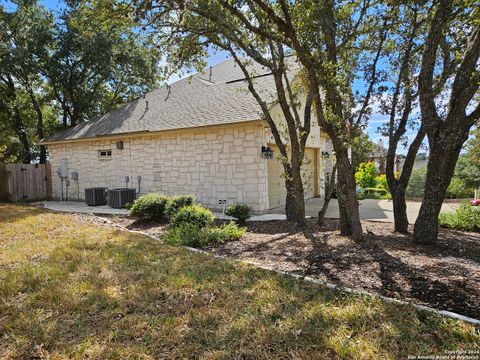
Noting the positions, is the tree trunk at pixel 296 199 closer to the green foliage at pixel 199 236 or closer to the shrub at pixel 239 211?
the shrub at pixel 239 211

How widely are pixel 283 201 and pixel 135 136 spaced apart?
6095mm

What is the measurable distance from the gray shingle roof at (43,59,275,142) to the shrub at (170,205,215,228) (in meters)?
3.15

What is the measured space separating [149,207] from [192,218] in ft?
5.21

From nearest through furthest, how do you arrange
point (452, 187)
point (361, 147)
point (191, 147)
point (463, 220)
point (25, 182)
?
point (361, 147) → point (463, 220) → point (191, 147) → point (25, 182) → point (452, 187)

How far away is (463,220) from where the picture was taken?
21.6 feet

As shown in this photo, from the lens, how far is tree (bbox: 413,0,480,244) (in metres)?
4.07

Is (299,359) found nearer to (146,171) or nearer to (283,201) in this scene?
(283,201)

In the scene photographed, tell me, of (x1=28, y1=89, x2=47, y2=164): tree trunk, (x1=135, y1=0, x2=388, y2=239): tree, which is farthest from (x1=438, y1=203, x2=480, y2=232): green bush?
(x1=28, y1=89, x2=47, y2=164): tree trunk

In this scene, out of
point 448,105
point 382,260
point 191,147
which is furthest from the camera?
point 191,147

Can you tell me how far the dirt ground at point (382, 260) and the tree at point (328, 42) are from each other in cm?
72

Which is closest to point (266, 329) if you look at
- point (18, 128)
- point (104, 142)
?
point (104, 142)

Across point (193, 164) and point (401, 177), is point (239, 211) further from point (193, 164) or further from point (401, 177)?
point (401, 177)

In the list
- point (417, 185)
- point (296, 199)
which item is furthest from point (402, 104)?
point (417, 185)

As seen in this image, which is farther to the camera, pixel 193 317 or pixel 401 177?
pixel 401 177
